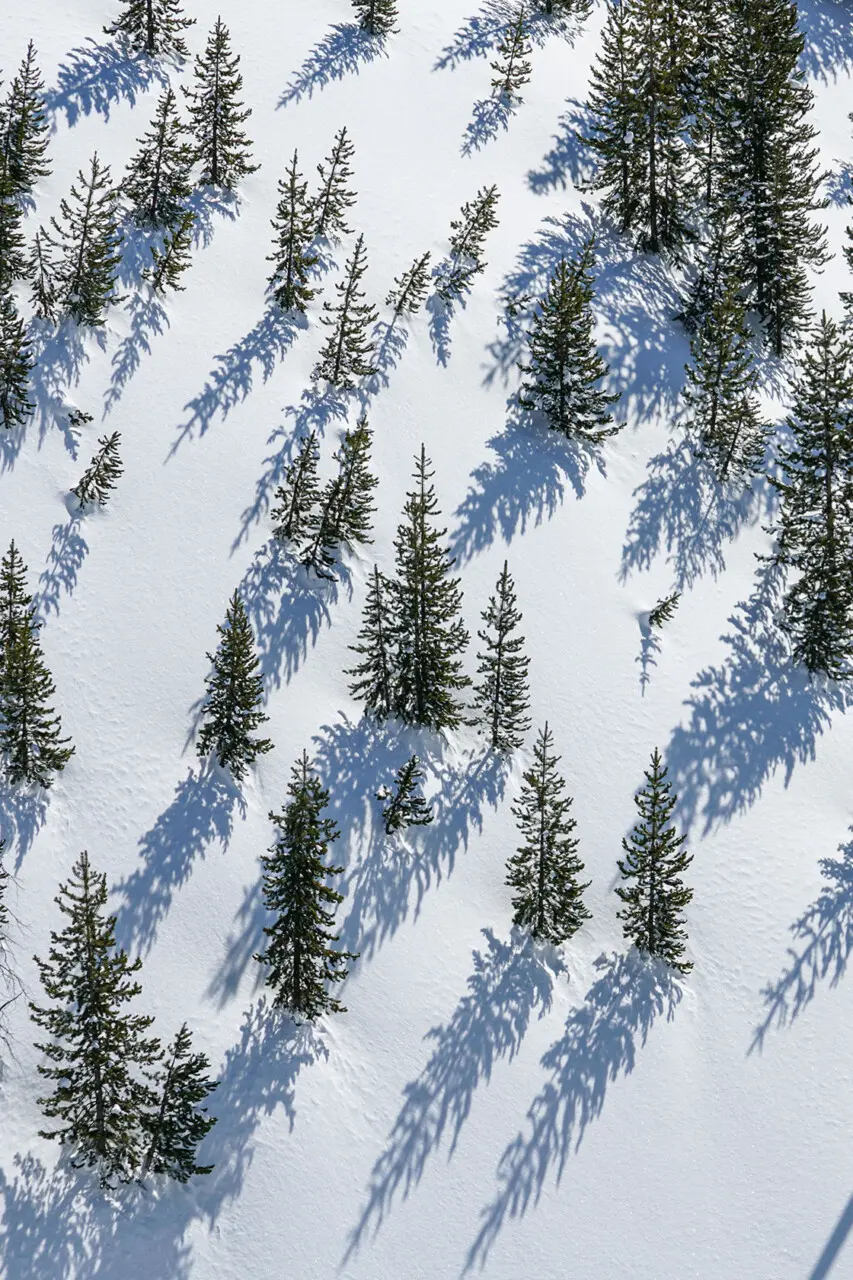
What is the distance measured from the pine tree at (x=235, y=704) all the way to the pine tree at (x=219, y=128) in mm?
14547

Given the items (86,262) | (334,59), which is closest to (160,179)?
(86,262)

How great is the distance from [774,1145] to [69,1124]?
12.4m

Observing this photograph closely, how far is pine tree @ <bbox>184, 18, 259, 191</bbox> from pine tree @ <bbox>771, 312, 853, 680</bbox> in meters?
15.5

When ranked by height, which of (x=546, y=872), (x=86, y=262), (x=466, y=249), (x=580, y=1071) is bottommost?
(x=580, y=1071)

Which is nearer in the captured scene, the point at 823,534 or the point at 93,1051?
the point at 93,1051

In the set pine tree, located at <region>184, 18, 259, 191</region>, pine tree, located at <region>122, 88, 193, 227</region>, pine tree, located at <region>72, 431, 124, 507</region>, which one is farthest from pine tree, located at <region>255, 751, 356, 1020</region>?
pine tree, located at <region>184, 18, 259, 191</region>

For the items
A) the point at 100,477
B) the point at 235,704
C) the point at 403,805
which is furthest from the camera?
the point at 100,477

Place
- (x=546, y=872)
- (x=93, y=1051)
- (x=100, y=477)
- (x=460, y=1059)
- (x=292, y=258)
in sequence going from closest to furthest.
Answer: (x=93, y=1051)
(x=460, y=1059)
(x=546, y=872)
(x=100, y=477)
(x=292, y=258)

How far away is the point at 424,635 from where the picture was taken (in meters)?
24.7

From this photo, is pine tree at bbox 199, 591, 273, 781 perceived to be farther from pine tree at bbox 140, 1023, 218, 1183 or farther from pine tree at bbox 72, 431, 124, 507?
pine tree at bbox 140, 1023, 218, 1183

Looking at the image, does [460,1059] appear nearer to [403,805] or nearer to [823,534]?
[403,805]

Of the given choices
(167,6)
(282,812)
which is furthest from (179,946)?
(167,6)

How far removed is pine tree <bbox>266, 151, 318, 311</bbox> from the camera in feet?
101

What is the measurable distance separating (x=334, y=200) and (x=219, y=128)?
11.7 ft
